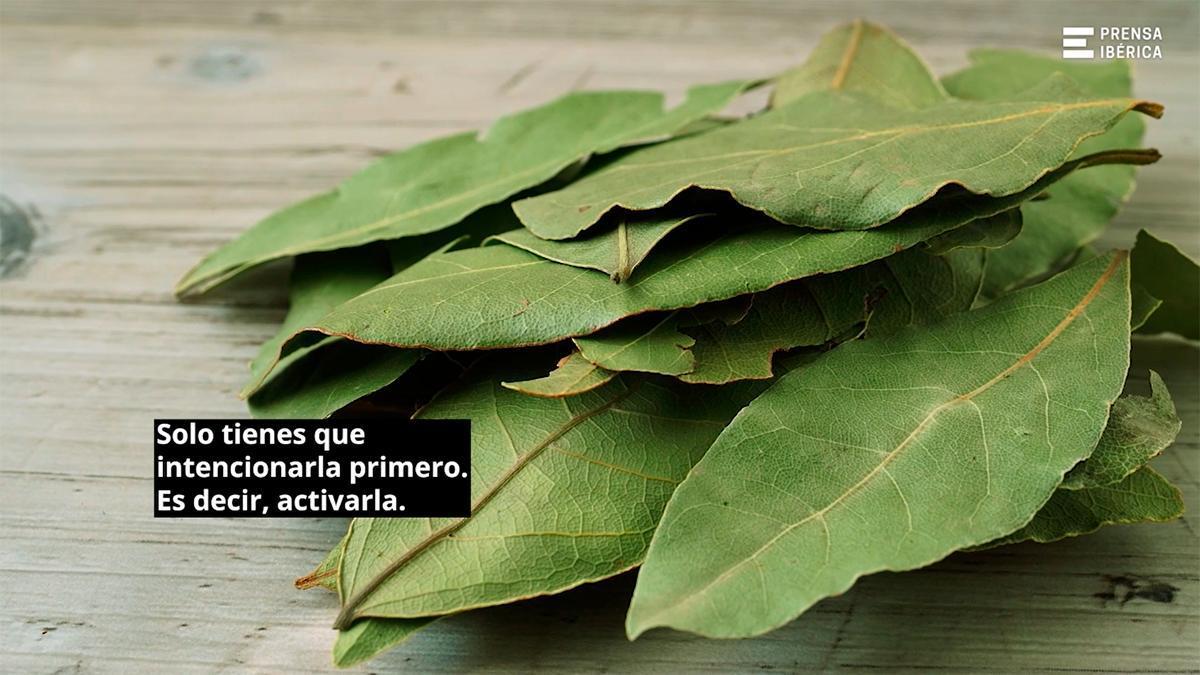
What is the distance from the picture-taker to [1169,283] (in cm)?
88

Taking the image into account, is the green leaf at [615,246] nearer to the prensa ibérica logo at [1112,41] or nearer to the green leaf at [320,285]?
the green leaf at [320,285]

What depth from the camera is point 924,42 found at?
5.00 ft

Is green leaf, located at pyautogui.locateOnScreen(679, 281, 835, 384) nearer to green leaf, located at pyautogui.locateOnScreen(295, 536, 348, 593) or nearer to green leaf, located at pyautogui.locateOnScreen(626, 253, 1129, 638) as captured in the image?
green leaf, located at pyautogui.locateOnScreen(626, 253, 1129, 638)

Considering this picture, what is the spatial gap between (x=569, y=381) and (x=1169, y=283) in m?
0.48

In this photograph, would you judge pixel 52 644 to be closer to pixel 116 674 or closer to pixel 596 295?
pixel 116 674

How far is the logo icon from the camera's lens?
1254mm

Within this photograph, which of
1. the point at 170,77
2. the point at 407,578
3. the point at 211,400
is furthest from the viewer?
the point at 170,77

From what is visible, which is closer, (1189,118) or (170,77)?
(1189,118)

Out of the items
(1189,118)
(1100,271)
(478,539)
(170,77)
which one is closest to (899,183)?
(1100,271)

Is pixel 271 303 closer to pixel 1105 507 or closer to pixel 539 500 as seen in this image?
pixel 539 500

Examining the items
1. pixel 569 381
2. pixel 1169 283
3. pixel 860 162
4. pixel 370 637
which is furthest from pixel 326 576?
pixel 1169 283

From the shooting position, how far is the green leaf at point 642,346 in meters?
0.66

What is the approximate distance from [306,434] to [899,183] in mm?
389

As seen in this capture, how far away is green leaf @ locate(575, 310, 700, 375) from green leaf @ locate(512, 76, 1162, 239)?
81 millimetres
